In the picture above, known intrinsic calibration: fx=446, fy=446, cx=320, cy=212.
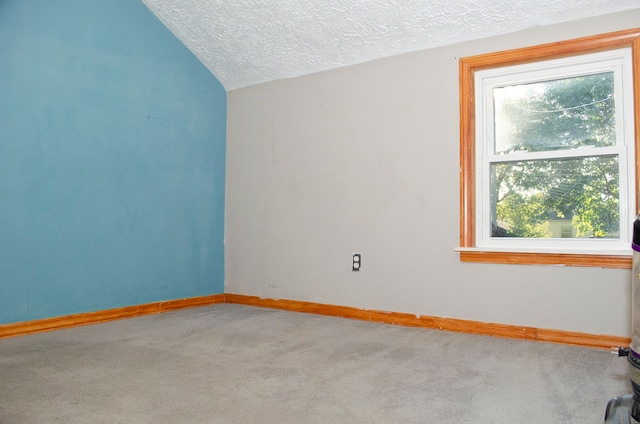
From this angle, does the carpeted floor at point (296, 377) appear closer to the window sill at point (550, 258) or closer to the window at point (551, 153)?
the window sill at point (550, 258)

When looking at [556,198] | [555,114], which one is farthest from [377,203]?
[555,114]

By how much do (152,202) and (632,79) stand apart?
3.19 m

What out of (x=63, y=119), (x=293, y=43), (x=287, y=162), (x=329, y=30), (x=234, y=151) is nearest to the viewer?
(x=63, y=119)

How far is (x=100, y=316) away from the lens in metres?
3.00

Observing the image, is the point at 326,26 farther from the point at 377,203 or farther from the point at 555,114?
the point at 555,114

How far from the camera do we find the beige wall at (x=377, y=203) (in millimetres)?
2580

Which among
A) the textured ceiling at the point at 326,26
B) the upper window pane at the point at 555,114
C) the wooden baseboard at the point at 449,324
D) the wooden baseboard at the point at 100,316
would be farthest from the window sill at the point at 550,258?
the wooden baseboard at the point at 100,316

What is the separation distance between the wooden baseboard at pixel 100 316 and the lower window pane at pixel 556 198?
2.37 meters

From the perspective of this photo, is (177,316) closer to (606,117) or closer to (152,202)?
(152,202)

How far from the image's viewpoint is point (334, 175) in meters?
3.39

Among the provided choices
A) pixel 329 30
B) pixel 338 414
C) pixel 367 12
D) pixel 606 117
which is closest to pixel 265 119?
pixel 329 30

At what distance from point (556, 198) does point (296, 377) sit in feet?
6.11

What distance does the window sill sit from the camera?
237 centimetres

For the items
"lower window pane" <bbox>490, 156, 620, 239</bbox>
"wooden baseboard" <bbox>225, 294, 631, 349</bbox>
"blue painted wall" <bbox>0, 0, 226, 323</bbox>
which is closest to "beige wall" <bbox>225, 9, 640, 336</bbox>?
"wooden baseboard" <bbox>225, 294, 631, 349</bbox>
